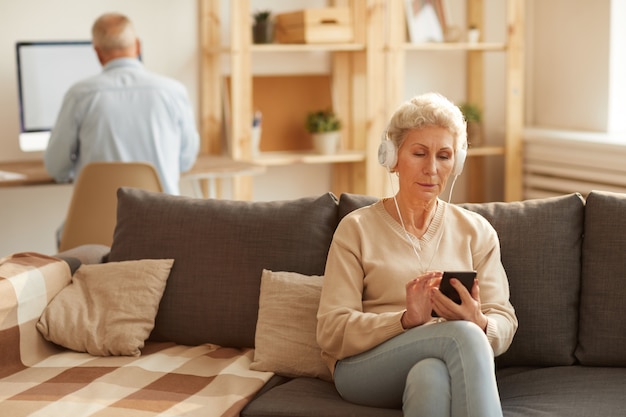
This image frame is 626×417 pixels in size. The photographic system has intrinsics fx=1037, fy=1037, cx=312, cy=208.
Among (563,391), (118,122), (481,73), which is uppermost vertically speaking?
(481,73)

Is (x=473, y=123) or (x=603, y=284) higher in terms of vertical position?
(x=473, y=123)

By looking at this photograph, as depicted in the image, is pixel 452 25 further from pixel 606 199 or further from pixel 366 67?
pixel 606 199

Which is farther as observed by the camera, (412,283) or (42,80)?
(42,80)

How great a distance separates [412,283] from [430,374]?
22 cm

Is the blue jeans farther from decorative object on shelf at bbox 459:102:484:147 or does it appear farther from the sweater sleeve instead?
Answer: decorative object on shelf at bbox 459:102:484:147

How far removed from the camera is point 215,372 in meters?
2.71

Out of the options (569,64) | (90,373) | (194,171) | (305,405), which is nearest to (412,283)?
(305,405)

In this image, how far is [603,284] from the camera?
2.74m

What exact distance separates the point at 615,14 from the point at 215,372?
3.29 m

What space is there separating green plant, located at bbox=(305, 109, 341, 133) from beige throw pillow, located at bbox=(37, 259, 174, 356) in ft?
7.63

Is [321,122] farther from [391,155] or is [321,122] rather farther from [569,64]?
[391,155]

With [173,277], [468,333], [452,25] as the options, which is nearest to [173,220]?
[173,277]

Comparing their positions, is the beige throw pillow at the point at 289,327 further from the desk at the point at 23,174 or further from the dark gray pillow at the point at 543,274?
the desk at the point at 23,174

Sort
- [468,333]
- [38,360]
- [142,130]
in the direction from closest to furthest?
[468,333]
[38,360]
[142,130]
